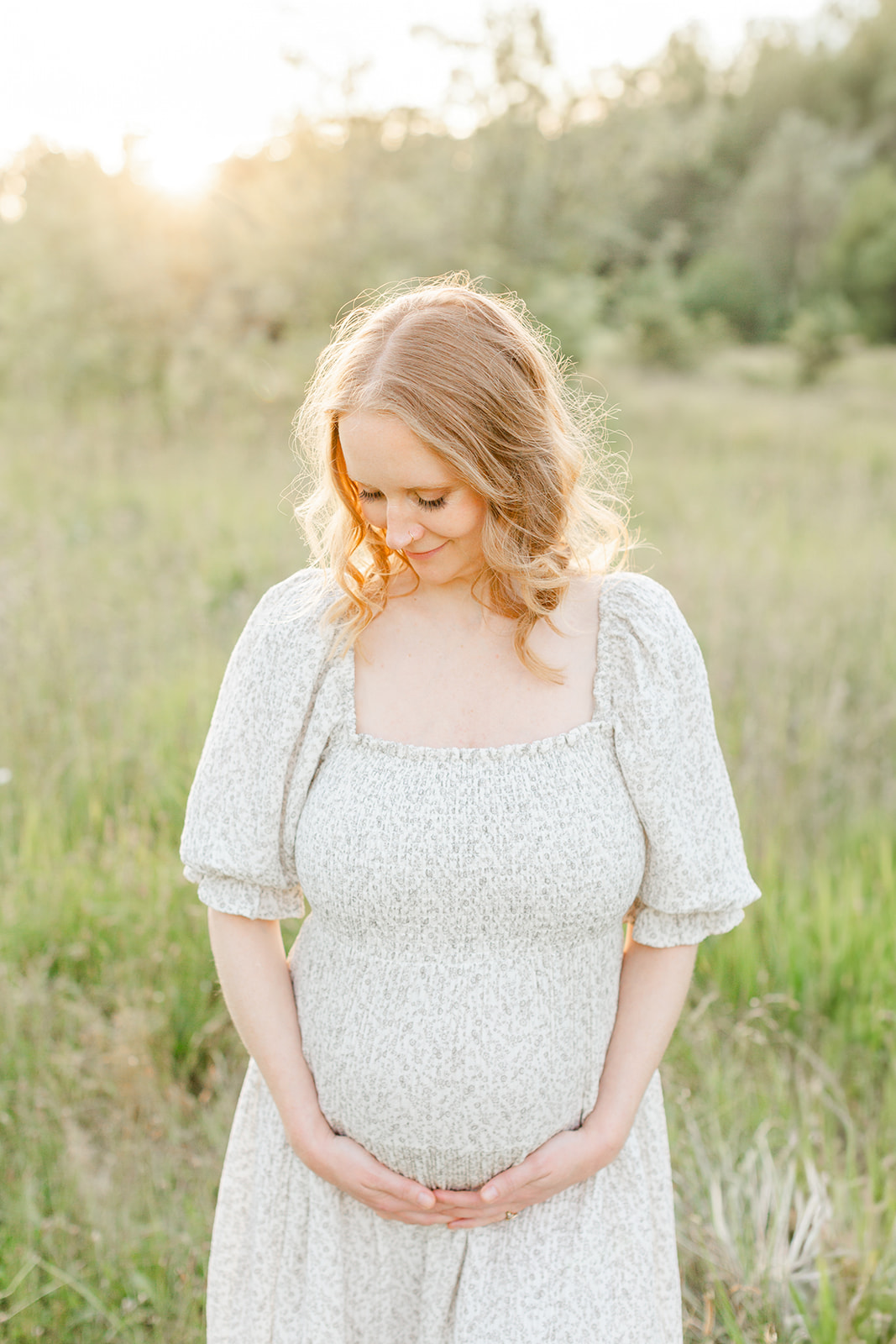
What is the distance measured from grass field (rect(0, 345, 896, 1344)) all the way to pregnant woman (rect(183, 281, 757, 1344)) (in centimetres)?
60

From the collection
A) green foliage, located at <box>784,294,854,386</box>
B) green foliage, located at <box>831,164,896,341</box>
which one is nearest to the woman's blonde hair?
green foliage, located at <box>784,294,854,386</box>

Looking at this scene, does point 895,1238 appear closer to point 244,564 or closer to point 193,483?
point 244,564

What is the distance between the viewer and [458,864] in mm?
1222

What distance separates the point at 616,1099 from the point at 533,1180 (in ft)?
0.52

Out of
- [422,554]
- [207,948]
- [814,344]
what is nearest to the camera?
[422,554]

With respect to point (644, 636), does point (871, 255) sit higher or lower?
higher

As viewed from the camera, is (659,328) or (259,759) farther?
(659,328)

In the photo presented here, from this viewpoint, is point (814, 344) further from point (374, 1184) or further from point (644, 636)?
point (374, 1184)

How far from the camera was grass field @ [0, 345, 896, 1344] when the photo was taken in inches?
75.4

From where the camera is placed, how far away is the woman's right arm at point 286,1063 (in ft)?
4.27

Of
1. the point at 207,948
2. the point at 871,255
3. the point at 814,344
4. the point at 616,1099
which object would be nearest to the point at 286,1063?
the point at 616,1099

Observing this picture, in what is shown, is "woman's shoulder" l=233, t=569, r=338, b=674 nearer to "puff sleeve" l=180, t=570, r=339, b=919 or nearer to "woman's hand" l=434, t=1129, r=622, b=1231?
"puff sleeve" l=180, t=570, r=339, b=919

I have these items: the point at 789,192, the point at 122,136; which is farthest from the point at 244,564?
the point at 789,192

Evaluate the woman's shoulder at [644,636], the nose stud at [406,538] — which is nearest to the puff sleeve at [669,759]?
the woman's shoulder at [644,636]
